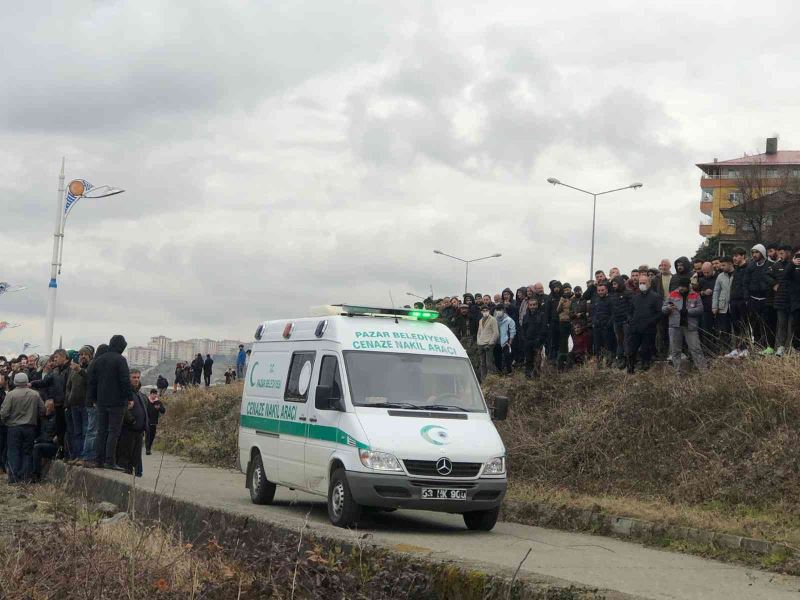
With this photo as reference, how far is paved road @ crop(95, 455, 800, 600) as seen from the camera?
914cm

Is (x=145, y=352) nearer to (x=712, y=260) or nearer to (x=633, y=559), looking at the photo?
(x=712, y=260)

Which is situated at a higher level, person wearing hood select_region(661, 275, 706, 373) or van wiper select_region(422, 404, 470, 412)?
person wearing hood select_region(661, 275, 706, 373)

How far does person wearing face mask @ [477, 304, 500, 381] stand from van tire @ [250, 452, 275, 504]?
857cm

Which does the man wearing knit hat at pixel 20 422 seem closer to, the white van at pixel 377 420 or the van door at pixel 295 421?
the white van at pixel 377 420

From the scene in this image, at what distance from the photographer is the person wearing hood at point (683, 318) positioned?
18.9 metres

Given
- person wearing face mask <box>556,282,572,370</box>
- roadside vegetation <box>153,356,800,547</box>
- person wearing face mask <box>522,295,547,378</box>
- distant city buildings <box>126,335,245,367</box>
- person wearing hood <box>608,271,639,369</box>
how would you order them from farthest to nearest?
1. distant city buildings <box>126,335,245,367</box>
2. person wearing face mask <box>522,295,547,378</box>
3. person wearing face mask <box>556,282,572,370</box>
4. person wearing hood <box>608,271,639,369</box>
5. roadside vegetation <box>153,356,800,547</box>

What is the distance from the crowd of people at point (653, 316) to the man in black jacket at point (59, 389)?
668cm

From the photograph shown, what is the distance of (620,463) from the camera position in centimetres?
1677

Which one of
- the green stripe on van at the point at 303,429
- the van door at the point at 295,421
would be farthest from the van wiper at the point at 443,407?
the van door at the point at 295,421

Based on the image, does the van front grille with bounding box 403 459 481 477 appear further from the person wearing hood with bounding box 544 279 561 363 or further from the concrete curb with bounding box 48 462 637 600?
the person wearing hood with bounding box 544 279 561 363

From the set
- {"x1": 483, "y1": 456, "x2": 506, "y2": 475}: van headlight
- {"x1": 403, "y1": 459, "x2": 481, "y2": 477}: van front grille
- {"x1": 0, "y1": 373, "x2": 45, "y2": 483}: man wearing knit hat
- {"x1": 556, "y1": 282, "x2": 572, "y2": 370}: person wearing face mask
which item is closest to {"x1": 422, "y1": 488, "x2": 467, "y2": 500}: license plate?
{"x1": 403, "y1": 459, "x2": 481, "y2": 477}: van front grille

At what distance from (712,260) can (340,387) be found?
28.4 ft

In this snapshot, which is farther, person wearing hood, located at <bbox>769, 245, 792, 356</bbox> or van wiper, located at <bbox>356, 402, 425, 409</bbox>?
person wearing hood, located at <bbox>769, 245, 792, 356</bbox>

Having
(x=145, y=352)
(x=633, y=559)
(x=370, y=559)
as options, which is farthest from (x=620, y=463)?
(x=145, y=352)
